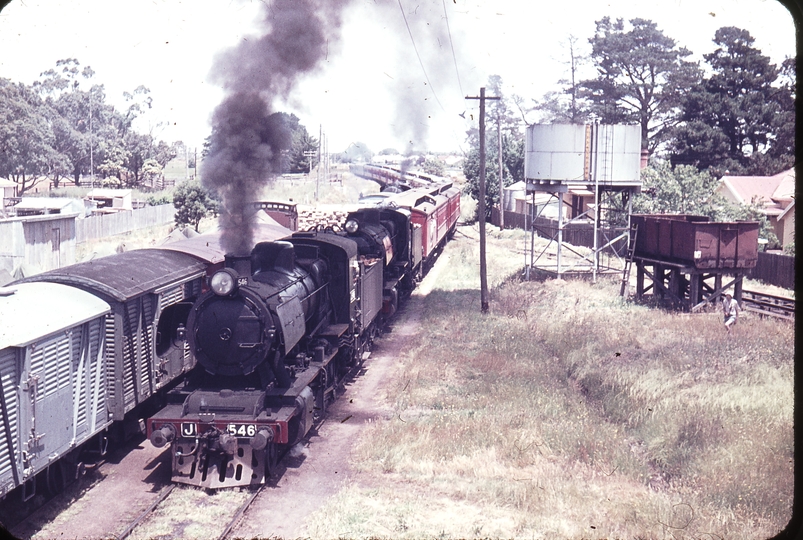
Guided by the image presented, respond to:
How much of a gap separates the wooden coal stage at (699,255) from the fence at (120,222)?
33201mm

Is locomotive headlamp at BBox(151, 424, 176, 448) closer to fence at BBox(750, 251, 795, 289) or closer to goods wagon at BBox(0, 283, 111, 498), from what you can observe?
goods wagon at BBox(0, 283, 111, 498)

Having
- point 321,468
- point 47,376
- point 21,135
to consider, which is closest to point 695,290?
point 321,468

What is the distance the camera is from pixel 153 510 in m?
9.74

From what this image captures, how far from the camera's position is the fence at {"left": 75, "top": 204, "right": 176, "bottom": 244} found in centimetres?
4419

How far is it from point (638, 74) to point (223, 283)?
158 feet

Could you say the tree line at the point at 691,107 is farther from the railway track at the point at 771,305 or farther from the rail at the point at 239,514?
the rail at the point at 239,514

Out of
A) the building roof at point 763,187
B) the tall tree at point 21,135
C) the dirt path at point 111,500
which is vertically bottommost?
the dirt path at point 111,500

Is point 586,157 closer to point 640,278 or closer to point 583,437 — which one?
point 640,278

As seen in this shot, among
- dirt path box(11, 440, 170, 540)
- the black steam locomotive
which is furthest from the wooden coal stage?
dirt path box(11, 440, 170, 540)

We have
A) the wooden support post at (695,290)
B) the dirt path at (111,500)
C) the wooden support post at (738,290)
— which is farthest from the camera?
the wooden support post at (738,290)

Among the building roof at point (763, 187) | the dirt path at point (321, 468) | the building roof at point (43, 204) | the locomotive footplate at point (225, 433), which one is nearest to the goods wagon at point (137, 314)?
the locomotive footplate at point (225, 433)

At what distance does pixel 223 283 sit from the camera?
1052cm

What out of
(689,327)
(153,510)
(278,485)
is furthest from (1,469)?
(689,327)

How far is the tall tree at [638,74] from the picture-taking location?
50.9 metres
